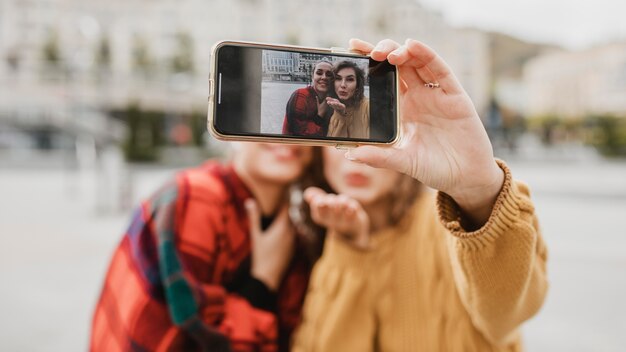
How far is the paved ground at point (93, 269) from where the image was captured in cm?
328

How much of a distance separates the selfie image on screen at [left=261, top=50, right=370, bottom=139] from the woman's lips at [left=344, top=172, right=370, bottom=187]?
1.82 ft

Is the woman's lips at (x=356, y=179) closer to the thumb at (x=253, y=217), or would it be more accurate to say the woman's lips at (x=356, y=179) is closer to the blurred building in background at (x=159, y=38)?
the thumb at (x=253, y=217)

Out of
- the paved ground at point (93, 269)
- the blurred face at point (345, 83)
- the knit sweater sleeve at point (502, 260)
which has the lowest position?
the paved ground at point (93, 269)

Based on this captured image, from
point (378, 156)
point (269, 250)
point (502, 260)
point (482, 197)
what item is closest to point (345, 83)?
point (378, 156)

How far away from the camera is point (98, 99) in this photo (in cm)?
2622

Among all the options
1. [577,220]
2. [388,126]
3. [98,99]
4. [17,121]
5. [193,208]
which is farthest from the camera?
[98,99]

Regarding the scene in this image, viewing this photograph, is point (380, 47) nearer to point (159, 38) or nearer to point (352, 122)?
point (352, 122)

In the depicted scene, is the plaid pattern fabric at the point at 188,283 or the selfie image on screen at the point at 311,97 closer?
the selfie image on screen at the point at 311,97

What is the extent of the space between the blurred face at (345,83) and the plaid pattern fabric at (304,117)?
45 mm

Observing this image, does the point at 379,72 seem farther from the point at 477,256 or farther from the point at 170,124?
the point at 170,124

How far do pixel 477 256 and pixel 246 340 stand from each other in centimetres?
73

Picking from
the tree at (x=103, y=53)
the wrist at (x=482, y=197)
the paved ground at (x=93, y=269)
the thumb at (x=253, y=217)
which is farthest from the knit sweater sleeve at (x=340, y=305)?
the tree at (x=103, y=53)

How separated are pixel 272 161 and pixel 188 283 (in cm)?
50

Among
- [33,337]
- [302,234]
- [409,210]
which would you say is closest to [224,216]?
[302,234]
